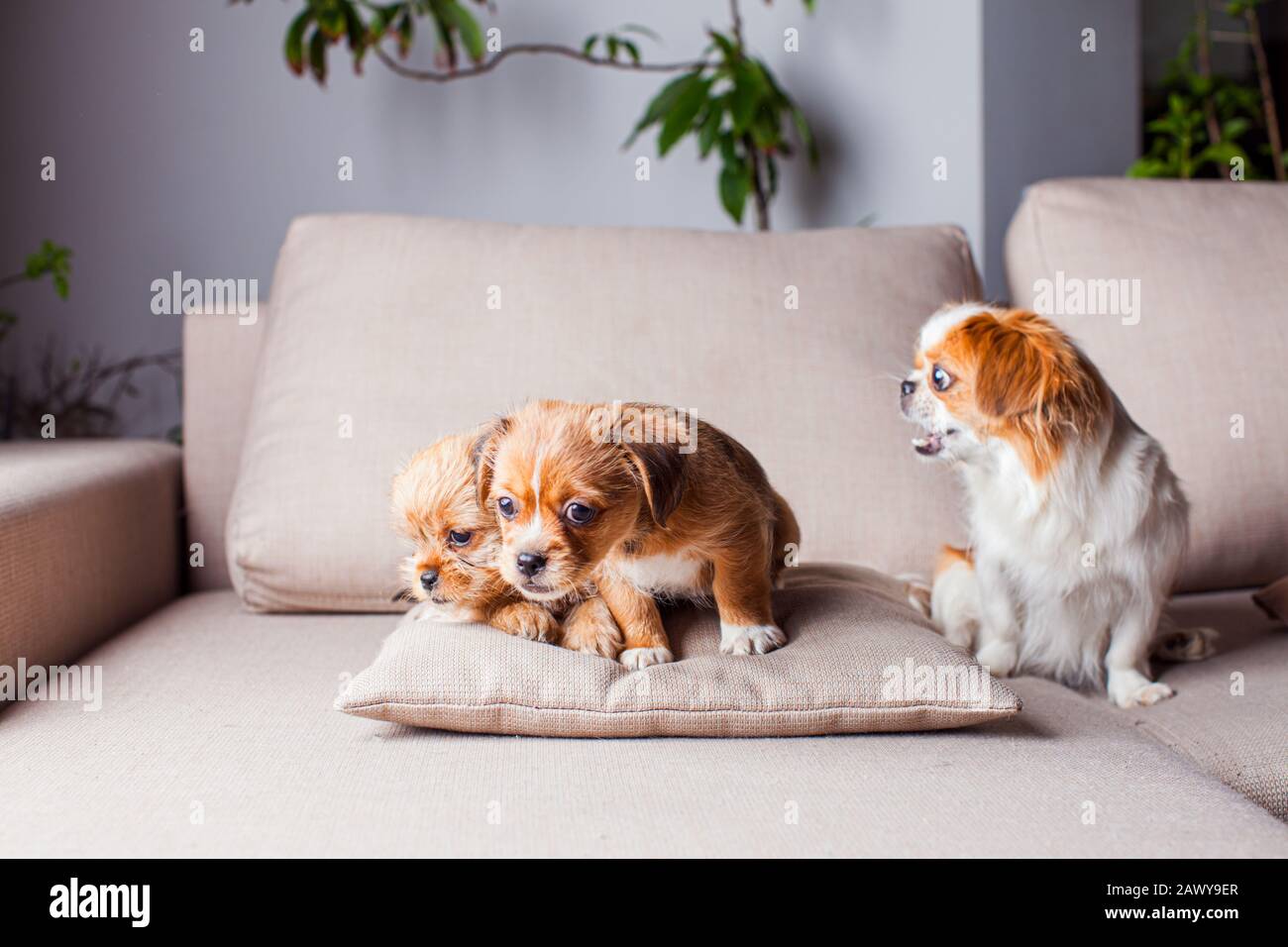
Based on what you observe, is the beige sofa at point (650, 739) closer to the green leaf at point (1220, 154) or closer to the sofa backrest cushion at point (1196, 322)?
the sofa backrest cushion at point (1196, 322)

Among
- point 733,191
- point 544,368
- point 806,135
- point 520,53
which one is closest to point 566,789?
point 544,368

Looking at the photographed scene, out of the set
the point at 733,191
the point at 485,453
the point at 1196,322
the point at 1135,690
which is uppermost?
the point at 733,191

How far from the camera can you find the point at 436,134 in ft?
8.72

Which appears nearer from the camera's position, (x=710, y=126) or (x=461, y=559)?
(x=461, y=559)

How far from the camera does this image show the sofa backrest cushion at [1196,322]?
1605 mm

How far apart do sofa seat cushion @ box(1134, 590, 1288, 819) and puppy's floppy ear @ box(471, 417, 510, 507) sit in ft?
2.57

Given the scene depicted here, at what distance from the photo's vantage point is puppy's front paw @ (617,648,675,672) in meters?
1.07

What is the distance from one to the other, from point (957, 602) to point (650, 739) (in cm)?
55

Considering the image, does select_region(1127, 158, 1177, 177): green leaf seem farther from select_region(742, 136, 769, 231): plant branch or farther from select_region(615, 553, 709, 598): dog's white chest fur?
select_region(615, 553, 709, 598): dog's white chest fur

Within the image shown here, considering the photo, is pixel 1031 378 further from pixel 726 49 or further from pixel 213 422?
pixel 726 49

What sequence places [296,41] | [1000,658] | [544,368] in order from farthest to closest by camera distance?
[296,41]
[544,368]
[1000,658]

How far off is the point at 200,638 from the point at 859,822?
3.09 feet

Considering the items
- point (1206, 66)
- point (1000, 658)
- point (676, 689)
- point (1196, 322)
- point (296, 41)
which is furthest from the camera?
point (1206, 66)
